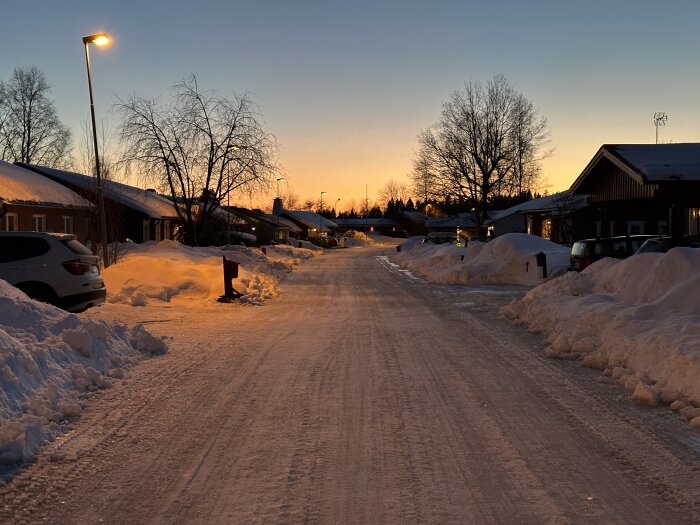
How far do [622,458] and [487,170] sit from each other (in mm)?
50867

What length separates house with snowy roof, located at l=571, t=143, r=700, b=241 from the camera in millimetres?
17500

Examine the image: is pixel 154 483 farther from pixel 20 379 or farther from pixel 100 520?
pixel 20 379

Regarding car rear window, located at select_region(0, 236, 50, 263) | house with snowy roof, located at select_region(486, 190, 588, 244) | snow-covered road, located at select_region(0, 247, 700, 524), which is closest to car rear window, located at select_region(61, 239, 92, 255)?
car rear window, located at select_region(0, 236, 50, 263)

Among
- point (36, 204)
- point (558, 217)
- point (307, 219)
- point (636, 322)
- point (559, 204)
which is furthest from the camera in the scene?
point (307, 219)

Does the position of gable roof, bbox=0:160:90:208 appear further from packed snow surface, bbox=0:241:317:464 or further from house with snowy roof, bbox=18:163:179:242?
packed snow surface, bbox=0:241:317:464

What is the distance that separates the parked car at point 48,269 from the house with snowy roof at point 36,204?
17.4m

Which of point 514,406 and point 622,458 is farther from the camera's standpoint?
point 514,406

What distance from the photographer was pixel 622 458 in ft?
17.6

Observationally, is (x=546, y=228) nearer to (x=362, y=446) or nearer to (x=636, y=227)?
(x=636, y=227)

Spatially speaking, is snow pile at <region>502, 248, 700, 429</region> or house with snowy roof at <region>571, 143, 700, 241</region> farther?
house with snowy roof at <region>571, 143, 700, 241</region>

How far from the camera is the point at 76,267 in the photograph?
43.3ft

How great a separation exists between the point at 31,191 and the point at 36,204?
1421 mm

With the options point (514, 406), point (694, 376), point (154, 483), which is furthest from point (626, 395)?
point (154, 483)

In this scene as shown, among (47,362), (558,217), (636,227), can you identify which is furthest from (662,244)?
(558,217)
